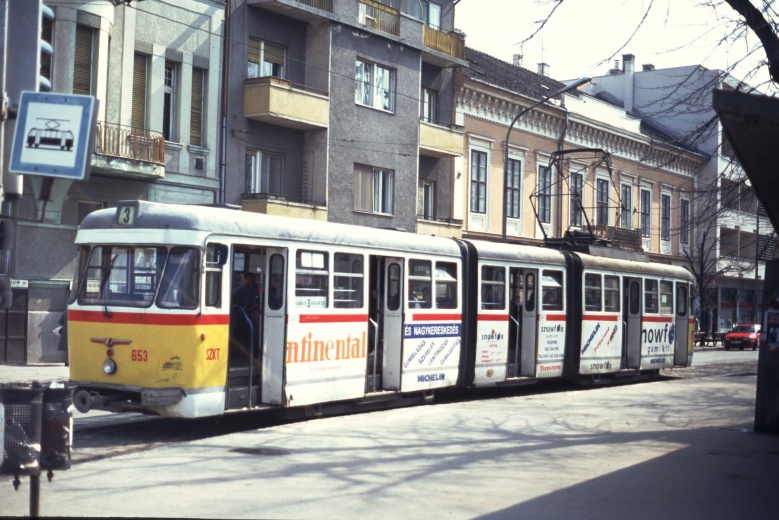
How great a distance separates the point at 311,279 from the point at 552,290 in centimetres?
728

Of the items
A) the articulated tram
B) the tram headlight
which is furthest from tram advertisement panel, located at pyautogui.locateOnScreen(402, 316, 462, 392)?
the tram headlight

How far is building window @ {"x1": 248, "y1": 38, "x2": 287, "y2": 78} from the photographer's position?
28062 mm

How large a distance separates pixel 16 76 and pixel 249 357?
537 centimetres

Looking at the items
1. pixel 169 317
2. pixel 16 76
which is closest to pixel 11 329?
pixel 169 317

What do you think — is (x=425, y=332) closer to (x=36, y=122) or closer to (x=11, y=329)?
(x=36, y=122)

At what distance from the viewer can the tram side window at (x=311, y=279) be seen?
44.5 ft

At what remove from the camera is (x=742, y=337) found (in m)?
47.2

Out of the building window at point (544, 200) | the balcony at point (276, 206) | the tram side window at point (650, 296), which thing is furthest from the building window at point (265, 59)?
the building window at point (544, 200)

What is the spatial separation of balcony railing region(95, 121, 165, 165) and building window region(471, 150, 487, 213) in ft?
48.2

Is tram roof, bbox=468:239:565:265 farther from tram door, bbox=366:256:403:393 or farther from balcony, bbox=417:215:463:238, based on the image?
balcony, bbox=417:215:463:238

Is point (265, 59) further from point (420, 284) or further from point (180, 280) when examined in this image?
point (180, 280)

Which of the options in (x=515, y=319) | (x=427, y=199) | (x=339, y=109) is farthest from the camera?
(x=427, y=199)

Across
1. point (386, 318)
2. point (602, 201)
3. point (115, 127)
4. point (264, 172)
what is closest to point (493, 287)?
point (386, 318)

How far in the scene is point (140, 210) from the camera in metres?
12.4
